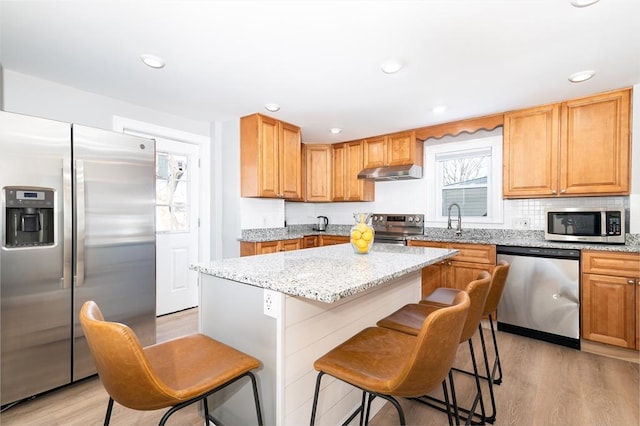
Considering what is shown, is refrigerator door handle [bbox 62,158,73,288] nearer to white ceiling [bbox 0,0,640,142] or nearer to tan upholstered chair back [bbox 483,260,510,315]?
white ceiling [bbox 0,0,640,142]

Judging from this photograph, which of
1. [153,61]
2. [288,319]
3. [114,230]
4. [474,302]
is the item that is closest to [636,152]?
[474,302]

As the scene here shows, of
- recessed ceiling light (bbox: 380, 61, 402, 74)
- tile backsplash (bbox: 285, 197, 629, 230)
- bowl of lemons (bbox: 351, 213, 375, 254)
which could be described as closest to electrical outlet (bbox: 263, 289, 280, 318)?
bowl of lemons (bbox: 351, 213, 375, 254)

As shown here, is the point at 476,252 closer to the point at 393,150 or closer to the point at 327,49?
the point at 393,150

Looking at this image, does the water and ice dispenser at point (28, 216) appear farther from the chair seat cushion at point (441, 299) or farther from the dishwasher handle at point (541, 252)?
the dishwasher handle at point (541, 252)

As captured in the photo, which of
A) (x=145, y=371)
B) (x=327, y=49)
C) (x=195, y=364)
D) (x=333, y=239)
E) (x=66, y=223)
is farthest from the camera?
(x=333, y=239)

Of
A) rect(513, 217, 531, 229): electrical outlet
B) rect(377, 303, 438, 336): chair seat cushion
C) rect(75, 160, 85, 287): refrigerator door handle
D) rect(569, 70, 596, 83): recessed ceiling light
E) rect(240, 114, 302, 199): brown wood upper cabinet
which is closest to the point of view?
rect(377, 303, 438, 336): chair seat cushion

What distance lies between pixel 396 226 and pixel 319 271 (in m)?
3.19

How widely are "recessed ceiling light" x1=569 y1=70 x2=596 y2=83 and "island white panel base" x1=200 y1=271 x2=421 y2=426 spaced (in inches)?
100

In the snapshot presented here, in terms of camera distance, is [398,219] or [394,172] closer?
[394,172]

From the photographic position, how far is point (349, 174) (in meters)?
4.76

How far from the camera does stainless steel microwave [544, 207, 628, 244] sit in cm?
266

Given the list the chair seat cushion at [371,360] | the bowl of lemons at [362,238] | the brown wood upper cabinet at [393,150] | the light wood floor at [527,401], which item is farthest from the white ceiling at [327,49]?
the light wood floor at [527,401]

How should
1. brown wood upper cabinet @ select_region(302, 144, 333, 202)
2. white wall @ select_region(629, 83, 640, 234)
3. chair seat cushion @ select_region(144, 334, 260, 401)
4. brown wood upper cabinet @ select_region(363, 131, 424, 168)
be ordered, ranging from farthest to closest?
brown wood upper cabinet @ select_region(302, 144, 333, 202), brown wood upper cabinet @ select_region(363, 131, 424, 168), white wall @ select_region(629, 83, 640, 234), chair seat cushion @ select_region(144, 334, 260, 401)

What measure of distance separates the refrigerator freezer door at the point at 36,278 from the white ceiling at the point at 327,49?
0.66 m
